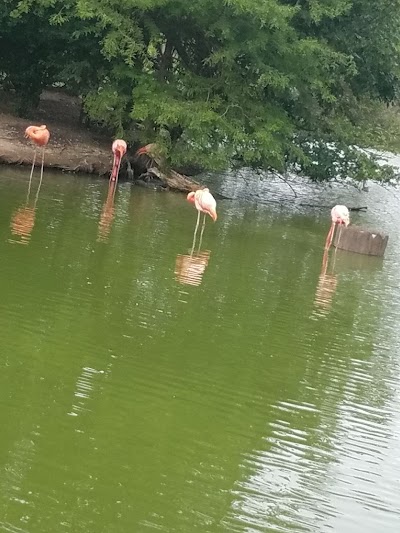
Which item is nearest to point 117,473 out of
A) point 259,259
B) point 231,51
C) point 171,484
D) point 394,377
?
point 171,484

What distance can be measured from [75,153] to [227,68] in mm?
3699

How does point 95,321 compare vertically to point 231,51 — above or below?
below

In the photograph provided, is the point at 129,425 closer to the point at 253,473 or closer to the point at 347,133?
the point at 253,473

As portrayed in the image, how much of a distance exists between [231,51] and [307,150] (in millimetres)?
3422

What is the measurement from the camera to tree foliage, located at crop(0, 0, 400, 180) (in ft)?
58.5

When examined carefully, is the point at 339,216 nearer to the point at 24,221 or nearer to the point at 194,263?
the point at 194,263

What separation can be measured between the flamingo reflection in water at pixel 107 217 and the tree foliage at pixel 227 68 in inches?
93.5

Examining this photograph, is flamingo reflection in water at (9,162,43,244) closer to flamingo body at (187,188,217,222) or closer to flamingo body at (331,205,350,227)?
flamingo body at (187,188,217,222)

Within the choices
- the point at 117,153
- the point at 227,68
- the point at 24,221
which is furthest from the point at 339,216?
the point at 227,68

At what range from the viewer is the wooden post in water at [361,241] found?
552 inches

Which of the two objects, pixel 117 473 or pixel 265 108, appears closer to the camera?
pixel 117 473

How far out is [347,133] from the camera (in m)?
19.8

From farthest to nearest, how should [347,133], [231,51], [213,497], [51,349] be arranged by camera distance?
[347,133] → [231,51] → [51,349] → [213,497]

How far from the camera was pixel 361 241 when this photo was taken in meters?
14.2
